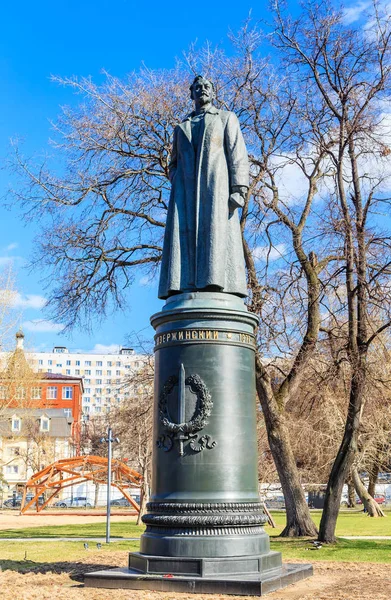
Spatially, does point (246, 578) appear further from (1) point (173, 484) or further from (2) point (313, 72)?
(2) point (313, 72)

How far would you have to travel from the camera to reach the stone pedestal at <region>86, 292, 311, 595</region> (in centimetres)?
874

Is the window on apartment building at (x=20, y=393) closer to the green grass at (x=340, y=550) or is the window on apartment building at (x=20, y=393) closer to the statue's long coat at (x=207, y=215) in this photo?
the green grass at (x=340, y=550)

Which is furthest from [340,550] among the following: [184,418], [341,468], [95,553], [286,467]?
[184,418]

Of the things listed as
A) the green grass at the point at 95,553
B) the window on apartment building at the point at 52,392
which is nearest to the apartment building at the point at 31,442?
the window on apartment building at the point at 52,392

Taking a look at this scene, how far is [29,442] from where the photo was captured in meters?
69.2

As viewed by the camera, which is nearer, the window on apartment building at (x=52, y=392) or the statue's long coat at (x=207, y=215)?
the statue's long coat at (x=207, y=215)

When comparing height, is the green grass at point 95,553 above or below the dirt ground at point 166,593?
below

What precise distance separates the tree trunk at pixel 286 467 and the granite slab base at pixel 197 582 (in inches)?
441

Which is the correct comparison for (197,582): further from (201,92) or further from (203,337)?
(201,92)

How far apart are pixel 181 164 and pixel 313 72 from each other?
→ 10.2 metres

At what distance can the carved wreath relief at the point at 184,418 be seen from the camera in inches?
365

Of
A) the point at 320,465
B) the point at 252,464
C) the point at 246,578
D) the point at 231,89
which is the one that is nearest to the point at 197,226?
the point at 252,464

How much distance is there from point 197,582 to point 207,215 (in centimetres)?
486

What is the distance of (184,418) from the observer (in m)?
9.40
